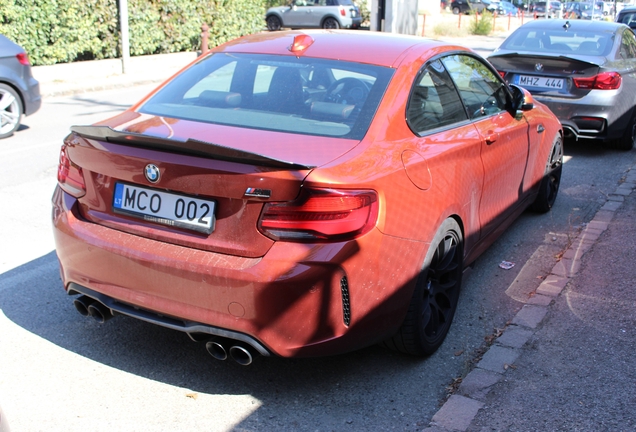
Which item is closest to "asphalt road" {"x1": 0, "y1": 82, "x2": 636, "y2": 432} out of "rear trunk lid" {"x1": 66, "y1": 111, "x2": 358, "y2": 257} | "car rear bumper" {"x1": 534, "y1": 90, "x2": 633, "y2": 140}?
"rear trunk lid" {"x1": 66, "y1": 111, "x2": 358, "y2": 257}

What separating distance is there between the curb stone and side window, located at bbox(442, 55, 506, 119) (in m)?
1.25

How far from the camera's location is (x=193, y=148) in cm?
318

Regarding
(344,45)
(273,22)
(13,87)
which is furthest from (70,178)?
(273,22)

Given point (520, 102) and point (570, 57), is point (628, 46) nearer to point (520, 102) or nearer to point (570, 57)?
point (570, 57)

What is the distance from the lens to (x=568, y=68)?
8.65 meters

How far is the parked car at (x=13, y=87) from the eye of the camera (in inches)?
373

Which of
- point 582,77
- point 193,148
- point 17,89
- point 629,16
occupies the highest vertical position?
point 629,16

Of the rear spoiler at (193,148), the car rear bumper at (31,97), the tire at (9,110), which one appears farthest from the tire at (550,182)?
the car rear bumper at (31,97)

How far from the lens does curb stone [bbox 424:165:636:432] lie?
3.36 metres

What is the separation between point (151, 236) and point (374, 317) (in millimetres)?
1081

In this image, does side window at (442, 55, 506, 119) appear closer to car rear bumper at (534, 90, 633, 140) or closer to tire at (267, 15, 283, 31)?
car rear bumper at (534, 90, 633, 140)

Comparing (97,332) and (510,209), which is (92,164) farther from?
(510,209)

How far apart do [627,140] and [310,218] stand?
7534mm

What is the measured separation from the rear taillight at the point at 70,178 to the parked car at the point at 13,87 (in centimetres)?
633
